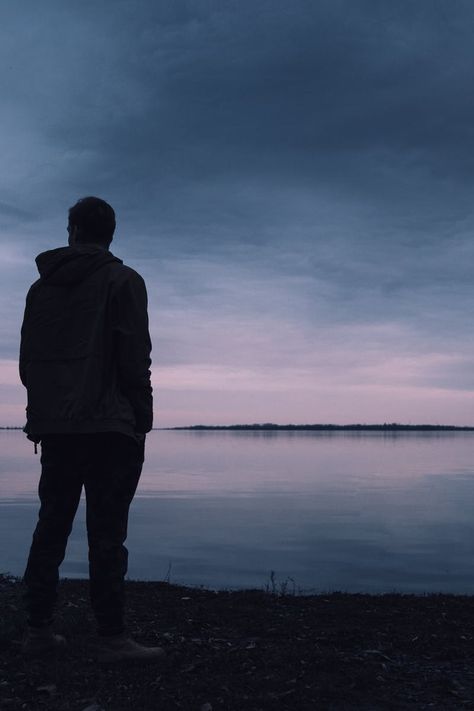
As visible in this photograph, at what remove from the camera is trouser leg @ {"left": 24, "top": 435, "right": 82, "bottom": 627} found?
5.19 m

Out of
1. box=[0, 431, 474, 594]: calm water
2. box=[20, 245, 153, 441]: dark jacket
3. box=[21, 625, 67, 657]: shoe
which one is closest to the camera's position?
box=[20, 245, 153, 441]: dark jacket

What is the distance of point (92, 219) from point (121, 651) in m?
3.25

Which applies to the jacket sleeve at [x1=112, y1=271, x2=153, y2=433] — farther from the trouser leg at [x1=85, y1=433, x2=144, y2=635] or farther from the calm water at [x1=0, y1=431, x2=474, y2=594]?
the calm water at [x1=0, y1=431, x2=474, y2=594]

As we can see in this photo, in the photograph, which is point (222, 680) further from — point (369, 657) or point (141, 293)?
point (141, 293)

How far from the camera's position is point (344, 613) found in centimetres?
736

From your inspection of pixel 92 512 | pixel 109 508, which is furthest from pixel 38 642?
pixel 109 508

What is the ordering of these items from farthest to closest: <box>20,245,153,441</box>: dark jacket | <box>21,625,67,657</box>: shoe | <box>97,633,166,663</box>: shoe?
<box>21,625,67,657</box>: shoe → <box>97,633,166,663</box>: shoe → <box>20,245,153,441</box>: dark jacket

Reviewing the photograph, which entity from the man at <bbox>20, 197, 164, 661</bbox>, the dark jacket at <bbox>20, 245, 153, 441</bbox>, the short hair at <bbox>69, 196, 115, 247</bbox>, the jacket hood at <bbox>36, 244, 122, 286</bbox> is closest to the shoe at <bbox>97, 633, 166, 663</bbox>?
the man at <bbox>20, 197, 164, 661</bbox>

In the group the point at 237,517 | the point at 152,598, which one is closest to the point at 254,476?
the point at 237,517

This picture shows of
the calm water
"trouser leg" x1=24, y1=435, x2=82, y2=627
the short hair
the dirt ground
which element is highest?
the short hair

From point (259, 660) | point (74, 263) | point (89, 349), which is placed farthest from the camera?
point (259, 660)

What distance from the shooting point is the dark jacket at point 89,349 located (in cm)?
500

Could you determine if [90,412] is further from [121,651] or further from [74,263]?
[121,651]

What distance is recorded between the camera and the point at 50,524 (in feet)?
17.1
